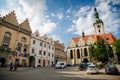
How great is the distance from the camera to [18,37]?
35.8 meters

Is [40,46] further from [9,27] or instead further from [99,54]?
[99,54]

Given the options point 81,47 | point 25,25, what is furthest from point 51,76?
point 81,47

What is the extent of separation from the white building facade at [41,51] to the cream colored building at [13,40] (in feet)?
9.87

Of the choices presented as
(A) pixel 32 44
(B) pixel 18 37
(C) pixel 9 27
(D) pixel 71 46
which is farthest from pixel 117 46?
(C) pixel 9 27

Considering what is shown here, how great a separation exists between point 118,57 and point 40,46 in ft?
106

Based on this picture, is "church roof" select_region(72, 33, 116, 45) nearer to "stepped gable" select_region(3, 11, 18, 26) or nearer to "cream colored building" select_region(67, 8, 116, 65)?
"cream colored building" select_region(67, 8, 116, 65)

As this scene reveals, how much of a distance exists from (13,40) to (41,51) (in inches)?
534

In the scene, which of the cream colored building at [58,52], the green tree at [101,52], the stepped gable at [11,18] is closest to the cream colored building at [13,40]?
the stepped gable at [11,18]

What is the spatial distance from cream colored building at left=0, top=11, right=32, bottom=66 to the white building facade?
3.01 m

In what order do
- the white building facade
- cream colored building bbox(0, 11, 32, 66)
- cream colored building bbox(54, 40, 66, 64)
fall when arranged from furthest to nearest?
cream colored building bbox(54, 40, 66, 64) < the white building facade < cream colored building bbox(0, 11, 32, 66)

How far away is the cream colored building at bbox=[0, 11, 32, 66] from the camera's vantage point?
31.1m

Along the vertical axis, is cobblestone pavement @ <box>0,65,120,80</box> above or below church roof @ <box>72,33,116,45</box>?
below

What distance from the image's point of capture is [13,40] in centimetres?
3422

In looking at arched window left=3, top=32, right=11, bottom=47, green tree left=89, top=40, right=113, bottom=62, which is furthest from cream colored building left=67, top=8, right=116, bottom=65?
arched window left=3, top=32, right=11, bottom=47
